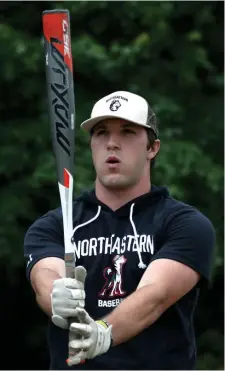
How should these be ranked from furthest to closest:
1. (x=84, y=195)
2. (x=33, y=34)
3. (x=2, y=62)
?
1. (x=33, y=34)
2. (x=2, y=62)
3. (x=84, y=195)

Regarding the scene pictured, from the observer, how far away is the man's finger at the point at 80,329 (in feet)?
13.3

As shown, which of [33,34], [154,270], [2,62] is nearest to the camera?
[154,270]

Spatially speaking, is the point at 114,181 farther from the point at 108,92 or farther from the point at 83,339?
the point at 108,92

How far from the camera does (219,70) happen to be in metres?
12.2

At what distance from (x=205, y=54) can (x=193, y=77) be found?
32 cm

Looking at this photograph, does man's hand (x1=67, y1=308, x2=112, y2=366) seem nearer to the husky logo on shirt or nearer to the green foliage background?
the husky logo on shirt

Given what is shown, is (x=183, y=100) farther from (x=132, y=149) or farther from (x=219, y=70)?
(x=132, y=149)

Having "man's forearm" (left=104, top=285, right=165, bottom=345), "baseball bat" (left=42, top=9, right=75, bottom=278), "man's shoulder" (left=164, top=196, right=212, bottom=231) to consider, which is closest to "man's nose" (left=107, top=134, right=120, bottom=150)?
"baseball bat" (left=42, top=9, right=75, bottom=278)

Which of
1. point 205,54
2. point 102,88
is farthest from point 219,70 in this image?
point 102,88

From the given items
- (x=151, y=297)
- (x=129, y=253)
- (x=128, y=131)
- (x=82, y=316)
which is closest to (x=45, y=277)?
(x=129, y=253)

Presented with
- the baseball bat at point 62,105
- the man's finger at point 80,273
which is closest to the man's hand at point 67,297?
the man's finger at point 80,273

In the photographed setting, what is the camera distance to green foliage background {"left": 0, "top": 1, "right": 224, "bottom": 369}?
35.8 ft

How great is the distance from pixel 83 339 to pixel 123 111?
1.24 metres

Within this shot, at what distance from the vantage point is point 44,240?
4906 millimetres
